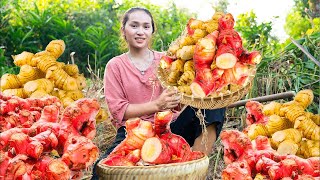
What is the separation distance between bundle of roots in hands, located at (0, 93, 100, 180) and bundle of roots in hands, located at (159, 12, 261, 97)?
607mm

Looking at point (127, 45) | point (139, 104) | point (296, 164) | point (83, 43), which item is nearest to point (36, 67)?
point (127, 45)

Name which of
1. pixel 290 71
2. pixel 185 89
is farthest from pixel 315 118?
pixel 290 71

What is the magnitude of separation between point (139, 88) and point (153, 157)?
0.74m

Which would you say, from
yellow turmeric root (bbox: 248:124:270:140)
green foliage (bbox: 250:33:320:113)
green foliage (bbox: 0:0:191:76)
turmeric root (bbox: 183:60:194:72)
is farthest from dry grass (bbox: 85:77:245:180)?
green foliage (bbox: 0:0:191:76)

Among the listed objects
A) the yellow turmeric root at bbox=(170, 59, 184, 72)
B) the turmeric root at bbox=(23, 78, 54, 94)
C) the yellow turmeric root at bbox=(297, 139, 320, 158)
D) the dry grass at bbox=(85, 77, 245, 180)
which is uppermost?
the yellow turmeric root at bbox=(170, 59, 184, 72)

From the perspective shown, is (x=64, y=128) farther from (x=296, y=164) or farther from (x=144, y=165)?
(x=296, y=164)

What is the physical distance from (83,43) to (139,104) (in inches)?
124

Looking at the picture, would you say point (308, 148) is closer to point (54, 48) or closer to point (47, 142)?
point (47, 142)

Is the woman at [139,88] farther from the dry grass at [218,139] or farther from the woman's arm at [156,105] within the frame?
the dry grass at [218,139]

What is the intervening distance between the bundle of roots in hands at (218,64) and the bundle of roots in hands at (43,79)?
634 mm

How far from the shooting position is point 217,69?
206 centimetres

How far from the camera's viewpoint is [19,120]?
5.43 feet

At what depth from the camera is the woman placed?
88.2 inches

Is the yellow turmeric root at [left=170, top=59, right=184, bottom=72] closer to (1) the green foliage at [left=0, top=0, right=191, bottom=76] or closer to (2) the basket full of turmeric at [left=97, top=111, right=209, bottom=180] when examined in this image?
(2) the basket full of turmeric at [left=97, top=111, right=209, bottom=180]
